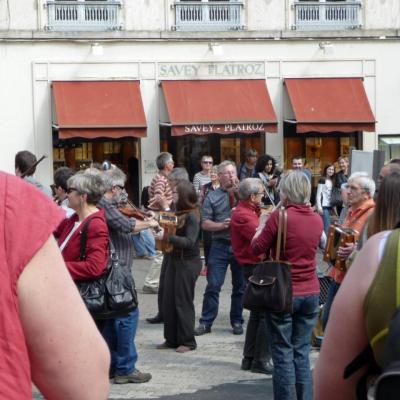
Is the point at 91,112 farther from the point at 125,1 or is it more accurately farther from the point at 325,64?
the point at 325,64

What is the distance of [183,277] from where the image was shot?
32.6ft

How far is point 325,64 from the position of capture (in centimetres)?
2328

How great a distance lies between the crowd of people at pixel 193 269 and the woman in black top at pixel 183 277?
1 centimetres

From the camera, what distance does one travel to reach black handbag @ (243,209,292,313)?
284 inches

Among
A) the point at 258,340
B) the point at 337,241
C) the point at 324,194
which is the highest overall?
the point at 337,241

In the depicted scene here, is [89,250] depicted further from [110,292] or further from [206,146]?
[206,146]

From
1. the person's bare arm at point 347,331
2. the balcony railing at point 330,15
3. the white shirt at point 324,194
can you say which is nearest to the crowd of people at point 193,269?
the person's bare arm at point 347,331

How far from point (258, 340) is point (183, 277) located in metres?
1.25

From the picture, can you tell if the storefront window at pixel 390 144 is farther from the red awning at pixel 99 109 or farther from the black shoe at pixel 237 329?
the black shoe at pixel 237 329

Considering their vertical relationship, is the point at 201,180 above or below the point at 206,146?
below

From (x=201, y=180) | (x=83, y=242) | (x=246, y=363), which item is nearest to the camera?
(x=83, y=242)

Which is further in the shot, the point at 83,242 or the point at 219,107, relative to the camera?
the point at 219,107

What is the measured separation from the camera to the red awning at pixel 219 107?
2184cm

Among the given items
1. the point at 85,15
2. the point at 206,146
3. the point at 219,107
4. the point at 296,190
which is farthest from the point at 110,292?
the point at 85,15
